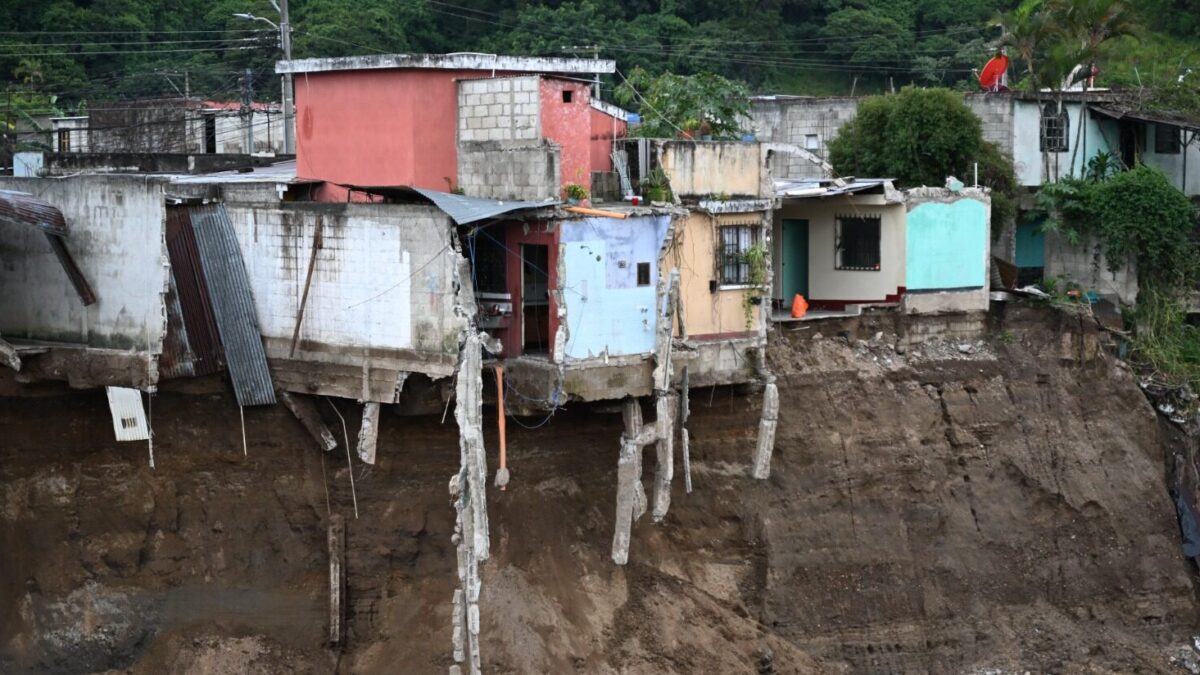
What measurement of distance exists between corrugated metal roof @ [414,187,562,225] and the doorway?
824cm

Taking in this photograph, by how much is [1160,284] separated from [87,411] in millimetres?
18228

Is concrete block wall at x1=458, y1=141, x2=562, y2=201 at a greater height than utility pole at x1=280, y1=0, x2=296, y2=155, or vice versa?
utility pole at x1=280, y1=0, x2=296, y2=155

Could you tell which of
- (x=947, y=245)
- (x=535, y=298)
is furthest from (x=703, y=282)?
(x=947, y=245)

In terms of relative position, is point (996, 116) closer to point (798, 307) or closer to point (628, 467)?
point (798, 307)

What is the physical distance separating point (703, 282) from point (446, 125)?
3.72 m

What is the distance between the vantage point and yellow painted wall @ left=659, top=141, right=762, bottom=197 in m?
24.1

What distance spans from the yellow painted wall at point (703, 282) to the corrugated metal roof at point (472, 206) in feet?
7.33

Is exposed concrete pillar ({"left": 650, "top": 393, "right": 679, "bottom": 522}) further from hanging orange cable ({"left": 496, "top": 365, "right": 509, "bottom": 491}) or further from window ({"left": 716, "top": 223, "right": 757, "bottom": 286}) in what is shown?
hanging orange cable ({"left": 496, "top": 365, "right": 509, "bottom": 491})

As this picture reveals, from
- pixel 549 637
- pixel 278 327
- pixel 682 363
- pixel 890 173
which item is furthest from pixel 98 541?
pixel 890 173

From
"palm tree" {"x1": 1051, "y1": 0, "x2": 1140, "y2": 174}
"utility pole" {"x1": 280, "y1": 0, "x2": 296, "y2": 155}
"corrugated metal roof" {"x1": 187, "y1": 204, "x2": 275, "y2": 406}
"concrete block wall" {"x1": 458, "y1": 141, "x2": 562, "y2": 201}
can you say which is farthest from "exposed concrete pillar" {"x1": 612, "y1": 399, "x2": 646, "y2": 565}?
"palm tree" {"x1": 1051, "y1": 0, "x2": 1140, "y2": 174}

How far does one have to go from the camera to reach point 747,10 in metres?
48.5

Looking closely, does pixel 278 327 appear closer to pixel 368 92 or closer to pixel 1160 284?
pixel 368 92

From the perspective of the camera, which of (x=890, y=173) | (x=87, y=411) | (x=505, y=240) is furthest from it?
(x=890, y=173)

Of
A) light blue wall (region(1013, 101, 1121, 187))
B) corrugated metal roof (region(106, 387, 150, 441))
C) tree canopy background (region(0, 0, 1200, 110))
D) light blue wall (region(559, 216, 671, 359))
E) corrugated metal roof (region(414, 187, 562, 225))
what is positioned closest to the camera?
corrugated metal roof (region(414, 187, 562, 225))
